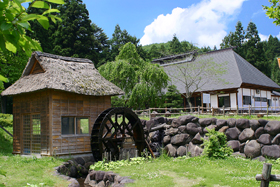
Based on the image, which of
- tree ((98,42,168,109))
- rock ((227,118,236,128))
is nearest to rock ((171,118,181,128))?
rock ((227,118,236,128))

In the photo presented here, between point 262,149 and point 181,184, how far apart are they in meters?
4.51

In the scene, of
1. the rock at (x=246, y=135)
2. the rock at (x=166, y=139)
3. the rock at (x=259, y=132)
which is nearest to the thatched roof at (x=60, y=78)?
the rock at (x=166, y=139)

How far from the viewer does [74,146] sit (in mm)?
11398

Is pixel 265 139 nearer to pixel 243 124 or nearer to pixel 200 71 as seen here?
pixel 243 124

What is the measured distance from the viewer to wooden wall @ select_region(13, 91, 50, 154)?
1107 centimetres

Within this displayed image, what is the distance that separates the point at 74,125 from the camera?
1167cm

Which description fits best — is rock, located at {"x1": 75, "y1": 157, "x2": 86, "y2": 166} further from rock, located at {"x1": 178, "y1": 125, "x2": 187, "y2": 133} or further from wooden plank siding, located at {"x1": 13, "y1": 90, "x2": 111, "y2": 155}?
rock, located at {"x1": 178, "y1": 125, "x2": 187, "y2": 133}

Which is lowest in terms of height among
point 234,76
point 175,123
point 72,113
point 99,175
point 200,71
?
point 99,175

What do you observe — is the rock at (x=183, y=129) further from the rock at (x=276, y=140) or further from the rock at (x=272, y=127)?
the rock at (x=276, y=140)

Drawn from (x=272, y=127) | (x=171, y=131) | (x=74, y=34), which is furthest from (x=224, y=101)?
(x=74, y=34)

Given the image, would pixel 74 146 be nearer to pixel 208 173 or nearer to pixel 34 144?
pixel 34 144

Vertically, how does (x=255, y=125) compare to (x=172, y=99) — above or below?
below

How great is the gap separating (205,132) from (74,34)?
2219 centimetres

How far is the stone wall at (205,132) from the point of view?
987 centimetres
